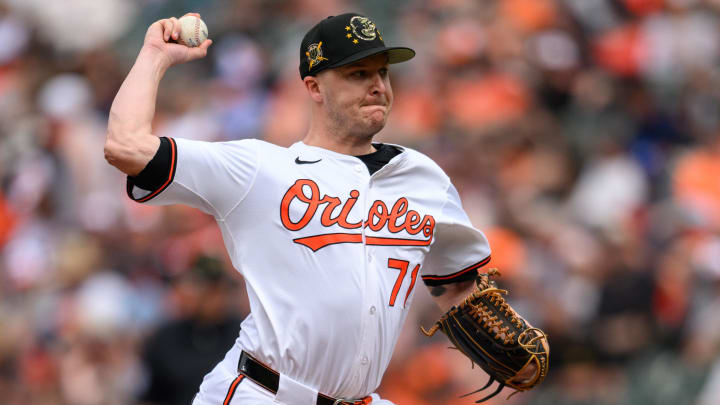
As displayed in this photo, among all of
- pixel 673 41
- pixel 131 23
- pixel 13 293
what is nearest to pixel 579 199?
pixel 673 41

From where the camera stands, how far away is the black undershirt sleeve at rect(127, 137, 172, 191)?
4168 millimetres

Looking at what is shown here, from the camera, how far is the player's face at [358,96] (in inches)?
182

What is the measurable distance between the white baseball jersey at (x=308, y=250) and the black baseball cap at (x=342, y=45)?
0.38 m

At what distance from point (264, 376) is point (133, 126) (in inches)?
41.7

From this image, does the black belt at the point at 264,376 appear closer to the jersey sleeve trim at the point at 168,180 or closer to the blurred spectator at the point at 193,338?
the jersey sleeve trim at the point at 168,180

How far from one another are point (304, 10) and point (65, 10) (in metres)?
3.21

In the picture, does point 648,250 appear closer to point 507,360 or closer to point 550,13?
point 550,13

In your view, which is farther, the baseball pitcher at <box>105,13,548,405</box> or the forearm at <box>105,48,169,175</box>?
the baseball pitcher at <box>105,13,548,405</box>

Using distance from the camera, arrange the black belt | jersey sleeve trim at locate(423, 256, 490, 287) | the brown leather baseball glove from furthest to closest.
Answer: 1. jersey sleeve trim at locate(423, 256, 490, 287)
2. the brown leather baseball glove
3. the black belt

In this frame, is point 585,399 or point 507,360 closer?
point 507,360

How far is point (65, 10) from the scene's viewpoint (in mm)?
13742

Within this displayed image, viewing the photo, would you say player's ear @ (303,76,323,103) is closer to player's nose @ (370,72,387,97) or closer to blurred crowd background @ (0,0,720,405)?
player's nose @ (370,72,387,97)

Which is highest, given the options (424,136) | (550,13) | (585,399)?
(550,13)

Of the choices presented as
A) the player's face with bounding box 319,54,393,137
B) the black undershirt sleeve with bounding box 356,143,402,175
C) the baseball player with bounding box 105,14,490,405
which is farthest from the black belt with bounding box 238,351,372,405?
the player's face with bounding box 319,54,393,137
